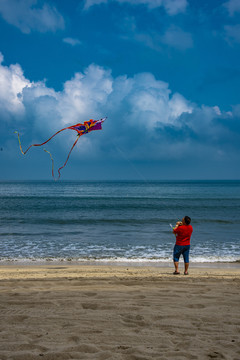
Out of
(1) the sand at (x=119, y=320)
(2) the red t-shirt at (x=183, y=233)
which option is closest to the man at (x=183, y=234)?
(2) the red t-shirt at (x=183, y=233)

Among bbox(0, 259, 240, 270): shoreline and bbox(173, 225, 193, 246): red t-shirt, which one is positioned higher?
bbox(173, 225, 193, 246): red t-shirt

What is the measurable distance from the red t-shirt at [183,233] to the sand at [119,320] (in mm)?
1536

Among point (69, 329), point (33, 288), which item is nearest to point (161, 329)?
point (69, 329)

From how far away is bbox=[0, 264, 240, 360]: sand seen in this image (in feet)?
10.4

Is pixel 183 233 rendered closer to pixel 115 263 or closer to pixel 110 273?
pixel 110 273

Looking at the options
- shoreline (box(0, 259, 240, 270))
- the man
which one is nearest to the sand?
the man

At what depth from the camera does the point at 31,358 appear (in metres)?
3.00

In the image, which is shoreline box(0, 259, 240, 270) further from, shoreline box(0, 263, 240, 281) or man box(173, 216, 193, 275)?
man box(173, 216, 193, 275)

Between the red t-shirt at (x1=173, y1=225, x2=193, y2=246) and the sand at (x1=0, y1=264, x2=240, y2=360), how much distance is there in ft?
5.04

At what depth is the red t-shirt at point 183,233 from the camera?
25.0 feet

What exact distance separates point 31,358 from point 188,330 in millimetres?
1898

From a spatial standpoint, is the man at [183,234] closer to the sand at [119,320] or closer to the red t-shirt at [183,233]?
the red t-shirt at [183,233]

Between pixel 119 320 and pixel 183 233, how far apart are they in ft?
13.2

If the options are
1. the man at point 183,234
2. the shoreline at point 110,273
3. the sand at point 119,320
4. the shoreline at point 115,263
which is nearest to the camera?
the sand at point 119,320
